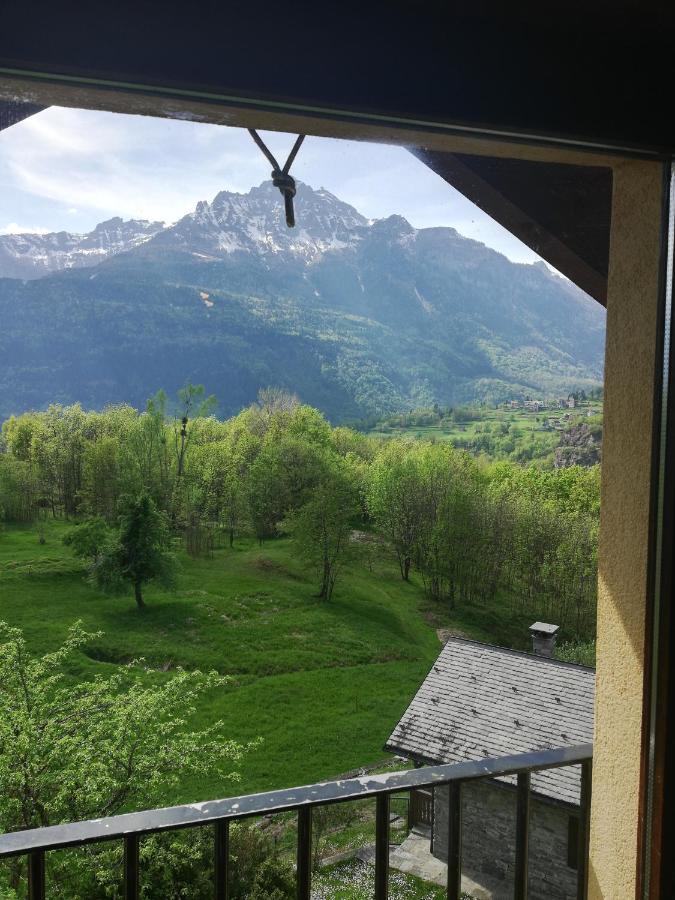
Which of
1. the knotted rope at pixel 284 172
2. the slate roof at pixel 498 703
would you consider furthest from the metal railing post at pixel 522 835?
the knotted rope at pixel 284 172

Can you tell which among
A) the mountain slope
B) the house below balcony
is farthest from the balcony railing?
the mountain slope

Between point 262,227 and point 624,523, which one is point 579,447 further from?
point 262,227

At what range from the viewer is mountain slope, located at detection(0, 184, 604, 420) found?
1.33 m

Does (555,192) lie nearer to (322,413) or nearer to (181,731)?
(322,413)

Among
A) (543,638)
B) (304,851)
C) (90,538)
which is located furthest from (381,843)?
(90,538)

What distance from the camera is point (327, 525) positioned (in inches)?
57.6

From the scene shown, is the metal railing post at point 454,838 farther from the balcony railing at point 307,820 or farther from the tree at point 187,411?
the tree at point 187,411

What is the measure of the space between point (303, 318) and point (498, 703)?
0.95 m

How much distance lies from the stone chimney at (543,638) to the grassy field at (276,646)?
163mm

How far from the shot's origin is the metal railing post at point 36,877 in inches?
36.6

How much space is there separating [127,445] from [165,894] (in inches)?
32.7

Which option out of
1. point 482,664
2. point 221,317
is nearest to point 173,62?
point 221,317

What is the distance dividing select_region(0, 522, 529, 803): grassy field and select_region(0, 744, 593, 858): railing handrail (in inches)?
11.4

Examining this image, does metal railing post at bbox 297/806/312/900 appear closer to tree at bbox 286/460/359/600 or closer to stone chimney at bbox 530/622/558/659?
tree at bbox 286/460/359/600
